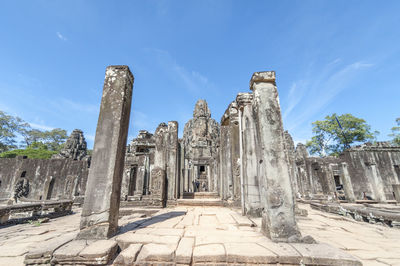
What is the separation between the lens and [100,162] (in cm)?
304

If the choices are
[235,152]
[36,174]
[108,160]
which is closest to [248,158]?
[235,152]

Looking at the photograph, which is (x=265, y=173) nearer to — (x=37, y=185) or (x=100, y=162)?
(x=100, y=162)

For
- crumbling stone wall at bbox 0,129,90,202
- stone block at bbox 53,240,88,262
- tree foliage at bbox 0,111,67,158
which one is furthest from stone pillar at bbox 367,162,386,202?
tree foliage at bbox 0,111,67,158

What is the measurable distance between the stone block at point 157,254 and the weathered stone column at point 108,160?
3.35 feet

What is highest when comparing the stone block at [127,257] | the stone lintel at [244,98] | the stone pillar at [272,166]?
the stone lintel at [244,98]

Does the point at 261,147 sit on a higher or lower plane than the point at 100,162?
higher

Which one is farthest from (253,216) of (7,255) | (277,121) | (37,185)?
(37,185)

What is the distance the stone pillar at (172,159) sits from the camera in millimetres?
7613

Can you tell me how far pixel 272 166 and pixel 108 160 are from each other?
299cm

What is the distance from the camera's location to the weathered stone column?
2789mm

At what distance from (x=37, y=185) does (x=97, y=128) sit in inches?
957

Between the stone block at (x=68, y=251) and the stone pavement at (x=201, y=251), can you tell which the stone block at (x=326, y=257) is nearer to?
the stone pavement at (x=201, y=251)

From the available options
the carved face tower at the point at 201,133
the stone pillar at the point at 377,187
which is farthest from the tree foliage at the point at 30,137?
the stone pillar at the point at 377,187

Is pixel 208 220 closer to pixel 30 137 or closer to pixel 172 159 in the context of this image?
pixel 172 159
